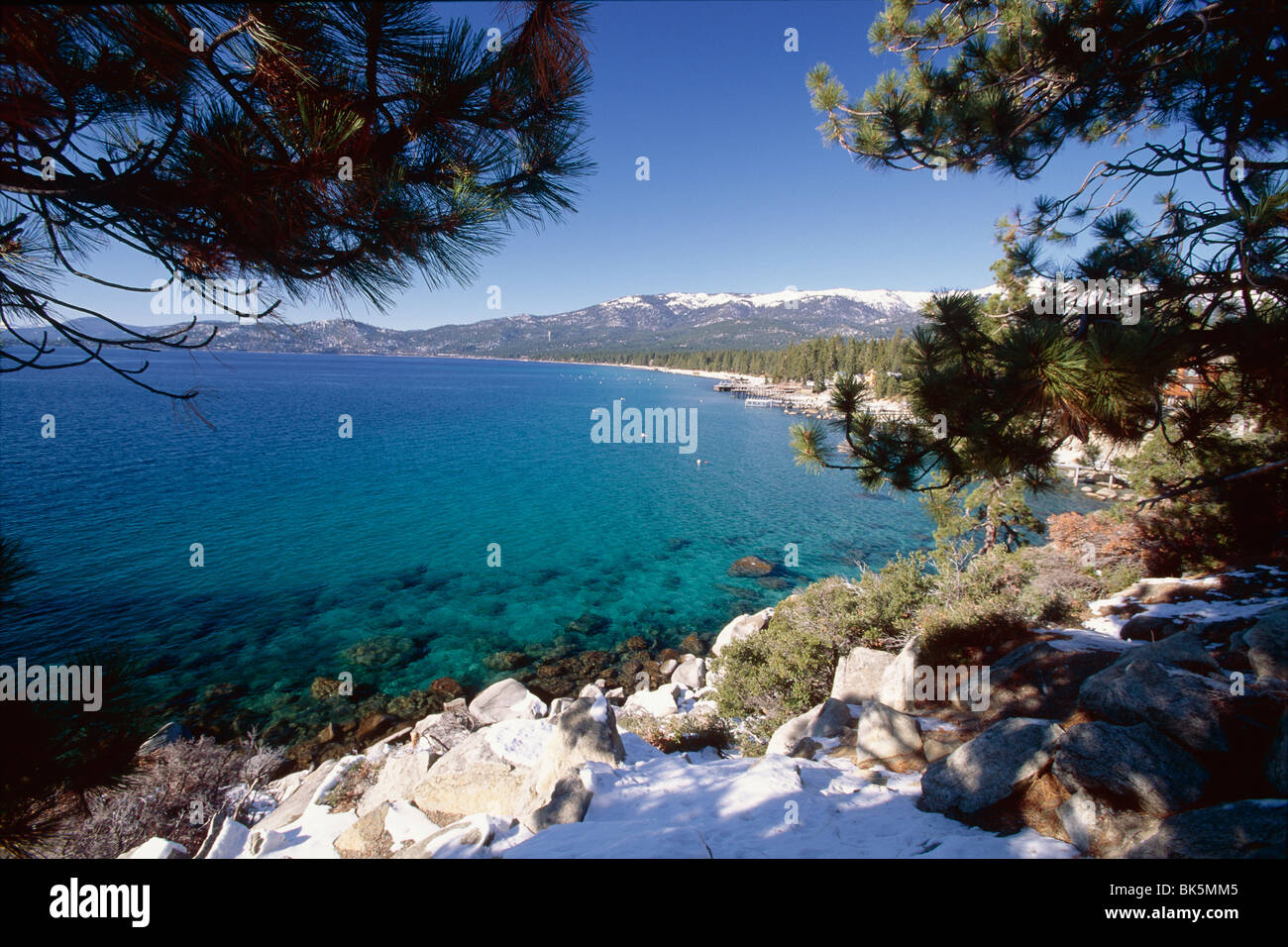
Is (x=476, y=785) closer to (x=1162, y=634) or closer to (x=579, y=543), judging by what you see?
(x=1162, y=634)

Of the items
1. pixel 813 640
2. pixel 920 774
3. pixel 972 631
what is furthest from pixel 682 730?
pixel 972 631

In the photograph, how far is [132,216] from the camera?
7.53 feet

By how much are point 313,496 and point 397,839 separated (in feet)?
93.6

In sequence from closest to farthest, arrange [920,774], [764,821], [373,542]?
[764,821] < [920,774] < [373,542]

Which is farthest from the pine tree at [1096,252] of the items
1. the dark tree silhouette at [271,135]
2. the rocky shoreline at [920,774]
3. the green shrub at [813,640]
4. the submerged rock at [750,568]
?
the submerged rock at [750,568]

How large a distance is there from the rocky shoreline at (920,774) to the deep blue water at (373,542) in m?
4.76

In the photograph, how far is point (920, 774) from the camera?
532cm

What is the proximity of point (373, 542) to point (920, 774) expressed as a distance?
23.6 meters

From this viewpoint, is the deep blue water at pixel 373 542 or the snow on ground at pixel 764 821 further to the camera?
the deep blue water at pixel 373 542

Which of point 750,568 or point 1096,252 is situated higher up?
point 1096,252

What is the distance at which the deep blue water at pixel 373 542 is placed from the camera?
14523 mm

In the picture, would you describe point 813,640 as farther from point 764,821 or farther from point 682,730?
point 764,821

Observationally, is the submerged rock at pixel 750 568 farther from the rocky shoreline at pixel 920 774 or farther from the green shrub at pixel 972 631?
the green shrub at pixel 972 631
